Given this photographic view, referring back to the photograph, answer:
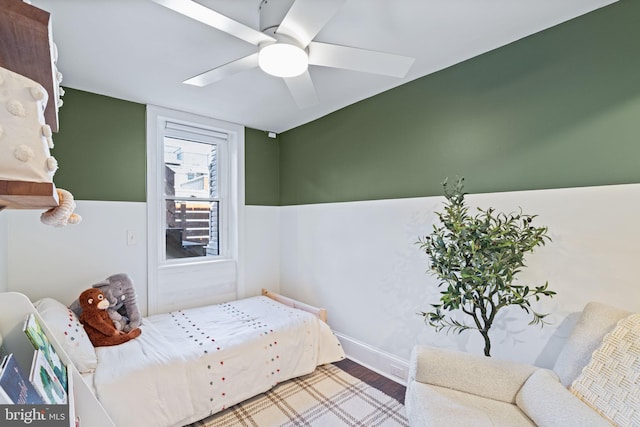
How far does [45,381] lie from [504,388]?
69.4 inches

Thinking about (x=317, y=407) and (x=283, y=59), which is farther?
(x=317, y=407)

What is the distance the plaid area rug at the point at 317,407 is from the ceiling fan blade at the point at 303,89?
209cm

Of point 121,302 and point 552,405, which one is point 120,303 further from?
point 552,405

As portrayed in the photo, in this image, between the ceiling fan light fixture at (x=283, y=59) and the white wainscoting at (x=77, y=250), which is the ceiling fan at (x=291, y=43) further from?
the white wainscoting at (x=77, y=250)

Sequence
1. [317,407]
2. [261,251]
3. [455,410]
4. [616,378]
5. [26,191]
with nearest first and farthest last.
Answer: [26,191] < [616,378] < [455,410] < [317,407] < [261,251]

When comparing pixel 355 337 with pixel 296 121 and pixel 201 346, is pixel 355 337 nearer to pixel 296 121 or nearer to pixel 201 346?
pixel 201 346

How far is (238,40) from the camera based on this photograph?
1.76m

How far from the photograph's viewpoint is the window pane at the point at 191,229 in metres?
3.02

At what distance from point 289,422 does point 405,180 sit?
1901mm

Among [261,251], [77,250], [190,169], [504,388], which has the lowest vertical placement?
[504,388]

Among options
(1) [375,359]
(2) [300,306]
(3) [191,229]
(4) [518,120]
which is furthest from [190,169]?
(4) [518,120]

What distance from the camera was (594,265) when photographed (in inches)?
59.8

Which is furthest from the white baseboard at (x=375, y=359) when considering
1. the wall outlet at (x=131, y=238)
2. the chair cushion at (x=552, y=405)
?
the wall outlet at (x=131, y=238)

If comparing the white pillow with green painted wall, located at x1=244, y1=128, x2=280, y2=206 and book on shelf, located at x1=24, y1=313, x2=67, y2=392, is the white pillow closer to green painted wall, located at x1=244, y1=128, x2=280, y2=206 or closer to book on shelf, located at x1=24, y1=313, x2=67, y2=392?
book on shelf, located at x1=24, y1=313, x2=67, y2=392
